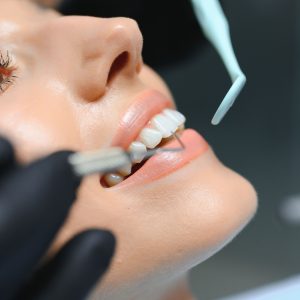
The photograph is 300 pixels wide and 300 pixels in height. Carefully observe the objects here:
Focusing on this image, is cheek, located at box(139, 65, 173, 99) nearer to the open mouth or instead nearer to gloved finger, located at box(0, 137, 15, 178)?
the open mouth

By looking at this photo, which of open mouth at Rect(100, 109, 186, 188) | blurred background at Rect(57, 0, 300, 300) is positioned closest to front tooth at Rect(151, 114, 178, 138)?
open mouth at Rect(100, 109, 186, 188)

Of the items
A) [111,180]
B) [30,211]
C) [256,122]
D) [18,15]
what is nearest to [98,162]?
[30,211]

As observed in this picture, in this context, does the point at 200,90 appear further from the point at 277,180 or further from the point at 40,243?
the point at 40,243

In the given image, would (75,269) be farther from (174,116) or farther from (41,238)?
(174,116)

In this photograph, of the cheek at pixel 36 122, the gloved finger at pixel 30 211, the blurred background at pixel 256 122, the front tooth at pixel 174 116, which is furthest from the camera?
the blurred background at pixel 256 122

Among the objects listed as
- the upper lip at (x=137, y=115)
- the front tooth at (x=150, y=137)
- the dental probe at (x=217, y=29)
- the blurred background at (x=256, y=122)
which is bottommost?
the blurred background at (x=256, y=122)

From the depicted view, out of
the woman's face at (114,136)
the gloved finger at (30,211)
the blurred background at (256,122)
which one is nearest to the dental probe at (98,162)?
the gloved finger at (30,211)

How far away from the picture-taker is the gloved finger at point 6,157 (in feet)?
1.69

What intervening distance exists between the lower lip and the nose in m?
0.10

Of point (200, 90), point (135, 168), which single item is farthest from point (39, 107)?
point (200, 90)

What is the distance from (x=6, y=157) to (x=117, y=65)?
24 centimetres

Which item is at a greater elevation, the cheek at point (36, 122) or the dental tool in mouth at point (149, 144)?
the cheek at point (36, 122)

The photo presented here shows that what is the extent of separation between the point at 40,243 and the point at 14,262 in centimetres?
3

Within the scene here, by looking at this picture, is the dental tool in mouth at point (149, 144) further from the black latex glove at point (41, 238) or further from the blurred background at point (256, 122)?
the blurred background at point (256, 122)
